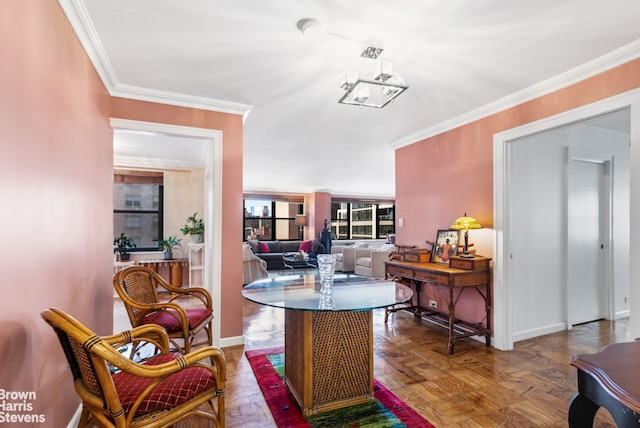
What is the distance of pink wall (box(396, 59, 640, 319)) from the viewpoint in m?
2.51

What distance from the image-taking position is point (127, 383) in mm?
1489

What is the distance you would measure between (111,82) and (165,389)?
251 centimetres

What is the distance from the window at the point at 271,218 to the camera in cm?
1005

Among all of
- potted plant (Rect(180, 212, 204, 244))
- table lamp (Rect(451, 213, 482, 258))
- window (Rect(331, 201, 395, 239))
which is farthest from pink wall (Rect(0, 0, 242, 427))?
window (Rect(331, 201, 395, 239))

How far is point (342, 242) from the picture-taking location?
33.3 ft

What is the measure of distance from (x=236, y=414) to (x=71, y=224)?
154 centimetres

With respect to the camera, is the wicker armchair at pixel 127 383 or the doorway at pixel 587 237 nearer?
the wicker armchair at pixel 127 383

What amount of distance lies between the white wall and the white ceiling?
0.84 metres

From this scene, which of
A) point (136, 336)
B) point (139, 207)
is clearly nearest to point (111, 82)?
point (136, 336)

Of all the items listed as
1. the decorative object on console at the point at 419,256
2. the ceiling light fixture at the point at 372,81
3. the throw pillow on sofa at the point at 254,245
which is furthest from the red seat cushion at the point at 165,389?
the throw pillow on sofa at the point at 254,245

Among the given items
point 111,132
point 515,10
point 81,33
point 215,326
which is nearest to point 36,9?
point 81,33

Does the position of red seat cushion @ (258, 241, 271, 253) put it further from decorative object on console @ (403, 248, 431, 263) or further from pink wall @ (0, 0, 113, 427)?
pink wall @ (0, 0, 113, 427)

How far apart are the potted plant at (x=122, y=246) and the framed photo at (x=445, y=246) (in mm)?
5022

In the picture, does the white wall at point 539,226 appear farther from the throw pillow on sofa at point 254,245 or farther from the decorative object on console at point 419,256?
the throw pillow on sofa at point 254,245
